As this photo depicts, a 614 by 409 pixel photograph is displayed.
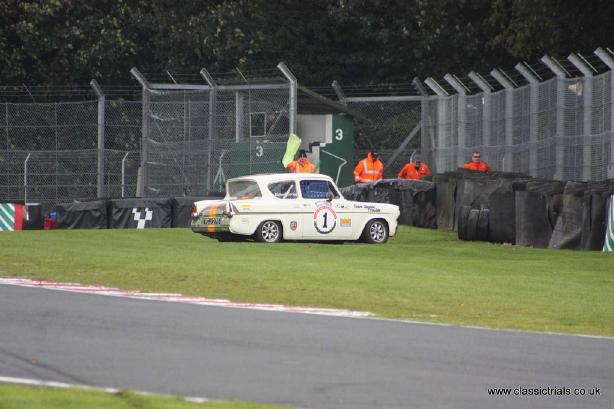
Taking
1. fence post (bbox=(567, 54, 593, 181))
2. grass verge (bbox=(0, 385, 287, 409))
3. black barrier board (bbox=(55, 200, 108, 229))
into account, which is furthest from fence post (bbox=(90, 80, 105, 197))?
grass verge (bbox=(0, 385, 287, 409))

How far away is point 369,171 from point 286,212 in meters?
7.20

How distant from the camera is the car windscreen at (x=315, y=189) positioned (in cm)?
2294

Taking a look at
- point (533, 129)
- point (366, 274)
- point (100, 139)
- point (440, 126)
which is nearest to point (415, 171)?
point (440, 126)

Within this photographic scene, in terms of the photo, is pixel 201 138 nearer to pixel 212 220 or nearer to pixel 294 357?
pixel 212 220

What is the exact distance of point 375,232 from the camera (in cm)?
2345

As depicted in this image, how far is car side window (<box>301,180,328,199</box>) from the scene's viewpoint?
2294 cm

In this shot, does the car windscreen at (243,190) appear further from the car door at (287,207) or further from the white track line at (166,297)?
the white track line at (166,297)

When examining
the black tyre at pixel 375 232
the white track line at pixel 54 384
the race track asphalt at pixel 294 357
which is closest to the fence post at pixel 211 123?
the black tyre at pixel 375 232

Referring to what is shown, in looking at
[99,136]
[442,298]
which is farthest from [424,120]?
[442,298]

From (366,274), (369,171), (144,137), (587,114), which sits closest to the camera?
(366,274)

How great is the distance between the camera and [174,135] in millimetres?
31188

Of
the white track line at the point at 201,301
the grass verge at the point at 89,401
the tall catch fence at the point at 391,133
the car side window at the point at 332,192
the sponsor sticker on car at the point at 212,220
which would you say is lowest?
the grass verge at the point at 89,401

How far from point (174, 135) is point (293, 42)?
580 inches

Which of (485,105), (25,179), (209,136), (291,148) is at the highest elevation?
(485,105)
